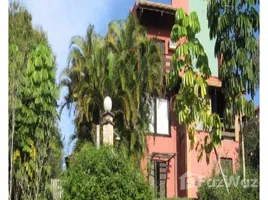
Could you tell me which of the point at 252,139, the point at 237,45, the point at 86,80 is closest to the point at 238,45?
the point at 237,45

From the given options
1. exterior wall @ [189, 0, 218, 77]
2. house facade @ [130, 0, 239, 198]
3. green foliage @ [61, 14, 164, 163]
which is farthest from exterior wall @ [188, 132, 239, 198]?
exterior wall @ [189, 0, 218, 77]

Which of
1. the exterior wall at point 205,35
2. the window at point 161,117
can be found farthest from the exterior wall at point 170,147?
the exterior wall at point 205,35

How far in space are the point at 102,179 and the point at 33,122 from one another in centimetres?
286

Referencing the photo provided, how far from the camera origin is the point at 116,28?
13.1 m

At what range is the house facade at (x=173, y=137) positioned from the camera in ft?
45.3

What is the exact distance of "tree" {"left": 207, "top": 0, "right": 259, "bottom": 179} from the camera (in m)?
9.59

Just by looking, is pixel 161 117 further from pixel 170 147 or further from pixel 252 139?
pixel 252 139

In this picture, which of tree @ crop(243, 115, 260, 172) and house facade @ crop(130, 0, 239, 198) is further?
house facade @ crop(130, 0, 239, 198)

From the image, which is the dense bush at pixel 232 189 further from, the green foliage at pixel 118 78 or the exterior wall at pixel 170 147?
the exterior wall at pixel 170 147

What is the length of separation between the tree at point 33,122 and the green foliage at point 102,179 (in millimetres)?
2052

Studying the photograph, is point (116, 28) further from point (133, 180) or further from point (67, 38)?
point (133, 180)

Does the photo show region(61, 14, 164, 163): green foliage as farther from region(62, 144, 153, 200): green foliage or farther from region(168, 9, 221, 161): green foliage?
region(62, 144, 153, 200): green foliage

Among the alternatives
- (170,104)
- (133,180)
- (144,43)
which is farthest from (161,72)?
(133,180)
